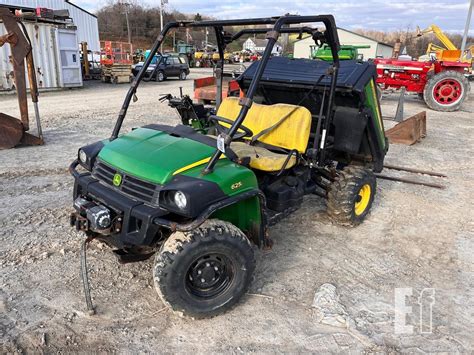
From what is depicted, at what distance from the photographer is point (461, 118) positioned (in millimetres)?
11508

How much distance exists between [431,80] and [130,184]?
464 inches

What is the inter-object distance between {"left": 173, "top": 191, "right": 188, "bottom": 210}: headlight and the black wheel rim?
41 centimetres

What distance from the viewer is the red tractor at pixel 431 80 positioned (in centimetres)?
1212

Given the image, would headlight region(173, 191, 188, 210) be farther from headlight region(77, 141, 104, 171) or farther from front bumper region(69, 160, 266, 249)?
headlight region(77, 141, 104, 171)

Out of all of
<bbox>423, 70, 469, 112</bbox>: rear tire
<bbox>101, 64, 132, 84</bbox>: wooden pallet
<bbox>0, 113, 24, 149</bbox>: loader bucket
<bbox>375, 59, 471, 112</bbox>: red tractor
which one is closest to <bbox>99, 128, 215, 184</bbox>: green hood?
<bbox>0, 113, 24, 149</bbox>: loader bucket

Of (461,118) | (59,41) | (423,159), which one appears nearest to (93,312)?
(423,159)

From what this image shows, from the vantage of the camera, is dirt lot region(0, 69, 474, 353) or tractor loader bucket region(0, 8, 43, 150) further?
tractor loader bucket region(0, 8, 43, 150)

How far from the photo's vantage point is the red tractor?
12.1 m

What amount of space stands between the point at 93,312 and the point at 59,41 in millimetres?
14938

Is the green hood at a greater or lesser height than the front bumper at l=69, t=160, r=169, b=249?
greater

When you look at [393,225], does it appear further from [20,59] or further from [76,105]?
[76,105]

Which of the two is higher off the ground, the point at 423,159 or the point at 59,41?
the point at 59,41

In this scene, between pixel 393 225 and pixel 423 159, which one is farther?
pixel 423 159

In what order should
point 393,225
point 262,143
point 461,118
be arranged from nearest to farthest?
point 262,143 < point 393,225 < point 461,118
